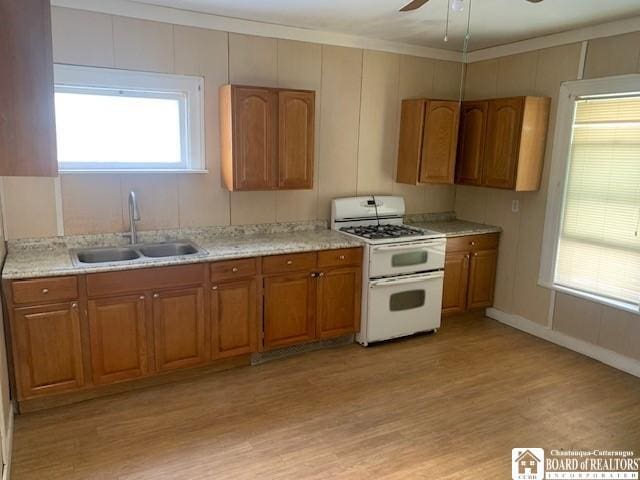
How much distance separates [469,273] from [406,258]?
35.6 inches

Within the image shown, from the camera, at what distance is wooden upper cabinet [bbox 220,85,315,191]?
11.2 feet

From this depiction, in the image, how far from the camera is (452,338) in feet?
13.7

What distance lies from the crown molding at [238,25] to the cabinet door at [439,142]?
0.65 m

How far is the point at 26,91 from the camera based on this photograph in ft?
5.54

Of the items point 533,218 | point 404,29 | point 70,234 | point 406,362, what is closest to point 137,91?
point 70,234

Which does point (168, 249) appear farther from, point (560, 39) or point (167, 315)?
point (560, 39)

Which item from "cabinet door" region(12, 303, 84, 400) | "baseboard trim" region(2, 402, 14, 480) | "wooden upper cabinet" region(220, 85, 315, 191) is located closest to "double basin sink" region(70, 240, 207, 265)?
"cabinet door" region(12, 303, 84, 400)

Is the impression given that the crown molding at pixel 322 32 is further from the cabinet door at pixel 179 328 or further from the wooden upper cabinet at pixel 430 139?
the cabinet door at pixel 179 328

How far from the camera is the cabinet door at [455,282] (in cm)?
432

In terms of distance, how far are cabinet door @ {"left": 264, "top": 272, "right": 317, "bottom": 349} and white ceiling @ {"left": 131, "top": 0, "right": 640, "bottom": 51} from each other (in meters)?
1.92

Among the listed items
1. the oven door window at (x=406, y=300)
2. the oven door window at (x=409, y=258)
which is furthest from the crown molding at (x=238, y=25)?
the oven door window at (x=406, y=300)

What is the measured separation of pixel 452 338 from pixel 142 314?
264 cm

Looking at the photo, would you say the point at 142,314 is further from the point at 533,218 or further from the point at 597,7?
the point at 597,7

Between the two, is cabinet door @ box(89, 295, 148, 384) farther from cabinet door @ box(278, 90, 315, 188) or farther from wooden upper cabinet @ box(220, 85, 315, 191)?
cabinet door @ box(278, 90, 315, 188)
